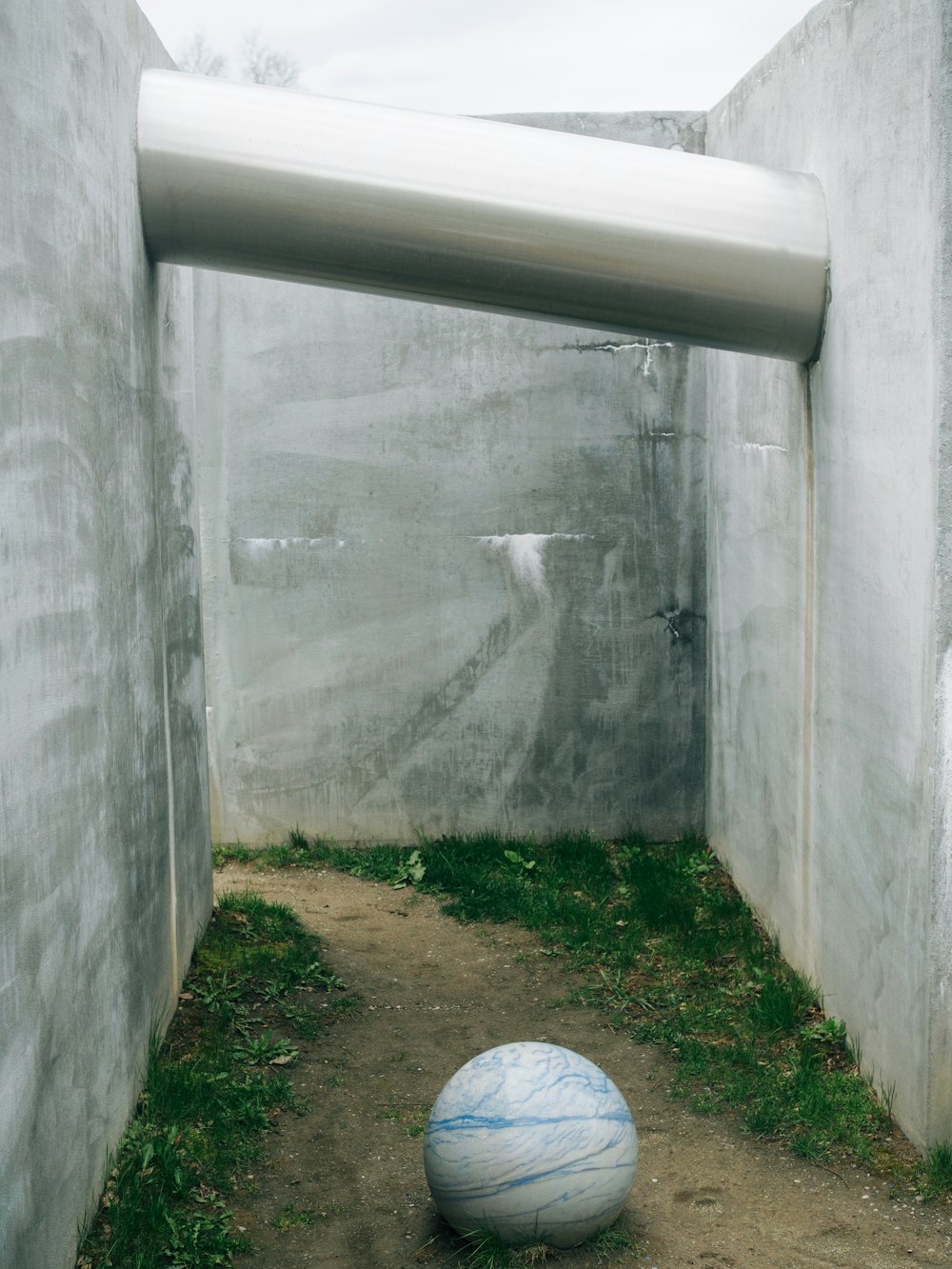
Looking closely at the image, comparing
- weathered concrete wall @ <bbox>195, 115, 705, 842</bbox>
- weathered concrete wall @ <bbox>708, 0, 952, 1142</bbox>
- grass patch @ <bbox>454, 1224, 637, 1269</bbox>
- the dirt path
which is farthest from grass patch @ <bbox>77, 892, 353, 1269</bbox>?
weathered concrete wall @ <bbox>708, 0, 952, 1142</bbox>

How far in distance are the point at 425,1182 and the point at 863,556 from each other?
2.83 m

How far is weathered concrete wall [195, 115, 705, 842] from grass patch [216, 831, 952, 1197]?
0.34 m

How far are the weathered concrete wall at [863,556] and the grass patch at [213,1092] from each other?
2.30m

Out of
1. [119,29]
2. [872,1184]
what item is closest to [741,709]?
[872,1184]

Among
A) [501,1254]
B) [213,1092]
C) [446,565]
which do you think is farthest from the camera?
[446,565]

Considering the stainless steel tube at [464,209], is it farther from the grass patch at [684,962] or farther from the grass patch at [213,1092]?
the grass patch at [213,1092]

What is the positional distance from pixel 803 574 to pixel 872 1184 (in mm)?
2577

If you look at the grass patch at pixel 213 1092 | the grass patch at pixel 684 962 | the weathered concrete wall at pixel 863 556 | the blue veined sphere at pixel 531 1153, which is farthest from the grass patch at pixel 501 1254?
the weathered concrete wall at pixel 863 556

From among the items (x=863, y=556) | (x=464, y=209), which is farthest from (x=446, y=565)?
(x=863, y=556)

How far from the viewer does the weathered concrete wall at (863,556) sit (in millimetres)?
4324

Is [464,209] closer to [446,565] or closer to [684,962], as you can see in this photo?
[446,565]

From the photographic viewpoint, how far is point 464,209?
16.0 ft

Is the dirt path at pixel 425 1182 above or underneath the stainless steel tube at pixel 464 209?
underneath

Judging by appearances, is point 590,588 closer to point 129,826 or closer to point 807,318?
point 807,318
